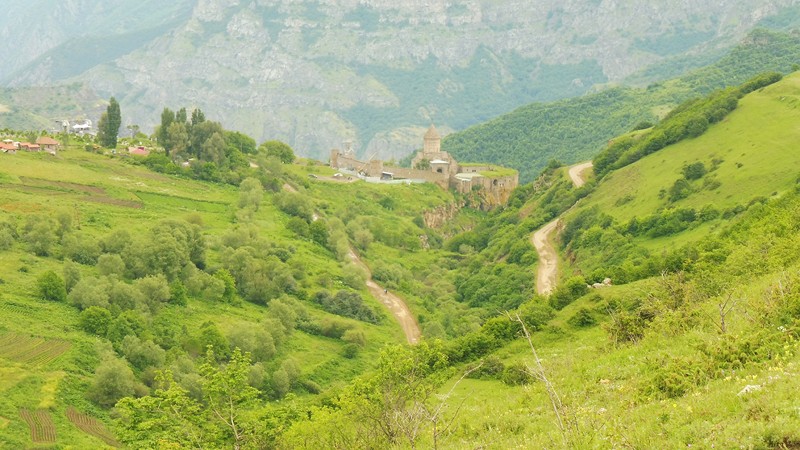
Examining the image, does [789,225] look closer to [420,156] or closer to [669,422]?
[669,422]

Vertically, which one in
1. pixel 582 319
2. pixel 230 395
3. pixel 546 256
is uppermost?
pixel 230 395

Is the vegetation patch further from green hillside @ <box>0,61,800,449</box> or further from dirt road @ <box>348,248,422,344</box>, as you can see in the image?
dirt road @ <box>348,248,422,344</box>

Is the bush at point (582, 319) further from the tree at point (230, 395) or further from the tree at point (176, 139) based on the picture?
the tree at point (176, 139)

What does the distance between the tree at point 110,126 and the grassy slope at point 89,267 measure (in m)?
8.75

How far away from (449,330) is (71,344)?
34.1 m

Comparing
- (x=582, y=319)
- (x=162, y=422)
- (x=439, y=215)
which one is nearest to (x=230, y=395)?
(x=162, y=422)

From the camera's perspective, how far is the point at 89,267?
2594 inches

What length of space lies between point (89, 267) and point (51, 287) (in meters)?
7.23

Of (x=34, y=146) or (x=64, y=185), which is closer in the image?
(x=64, y=185)

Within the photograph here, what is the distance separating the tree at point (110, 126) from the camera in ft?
372

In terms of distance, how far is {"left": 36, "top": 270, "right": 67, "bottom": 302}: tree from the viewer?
192ft

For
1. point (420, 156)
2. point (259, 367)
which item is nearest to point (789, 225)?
point (259, 367)

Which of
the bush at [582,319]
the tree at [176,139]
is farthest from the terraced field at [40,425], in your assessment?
the tree at [176,139]

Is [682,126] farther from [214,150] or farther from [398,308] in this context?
[214,150]
